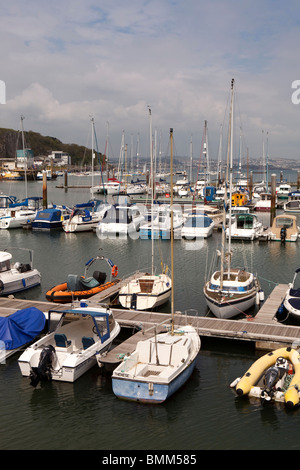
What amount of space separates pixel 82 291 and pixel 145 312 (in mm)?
4223

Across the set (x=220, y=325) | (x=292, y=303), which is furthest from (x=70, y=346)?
(x=292, y=303)

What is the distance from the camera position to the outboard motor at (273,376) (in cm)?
1506

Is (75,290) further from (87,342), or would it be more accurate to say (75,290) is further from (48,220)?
(48,220)

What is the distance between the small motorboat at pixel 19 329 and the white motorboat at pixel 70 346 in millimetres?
1392

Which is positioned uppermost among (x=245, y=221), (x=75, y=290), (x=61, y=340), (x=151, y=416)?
(x=245, y=221)

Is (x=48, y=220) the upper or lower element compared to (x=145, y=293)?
upper

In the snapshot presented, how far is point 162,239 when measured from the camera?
45375 mm

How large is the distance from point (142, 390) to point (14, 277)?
1490cm

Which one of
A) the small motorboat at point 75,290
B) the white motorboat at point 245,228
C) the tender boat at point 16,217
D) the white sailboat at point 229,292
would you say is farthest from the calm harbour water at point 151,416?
the tender boat at point 16,217

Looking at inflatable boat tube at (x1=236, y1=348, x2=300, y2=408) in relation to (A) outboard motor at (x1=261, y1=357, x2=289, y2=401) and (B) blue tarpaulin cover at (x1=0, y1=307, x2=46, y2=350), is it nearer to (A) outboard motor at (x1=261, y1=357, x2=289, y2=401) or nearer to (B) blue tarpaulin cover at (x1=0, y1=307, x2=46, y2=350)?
(A) outboard motor at (x1=261, y1=357, x2=289, y2=401)

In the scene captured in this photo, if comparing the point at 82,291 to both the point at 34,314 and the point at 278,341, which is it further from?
the point at 278,341

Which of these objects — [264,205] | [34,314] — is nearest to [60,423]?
[34,314]

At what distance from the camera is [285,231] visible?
43.4 meters

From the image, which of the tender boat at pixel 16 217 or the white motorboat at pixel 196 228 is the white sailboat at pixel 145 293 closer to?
the white motorboat at pixel 196 228
